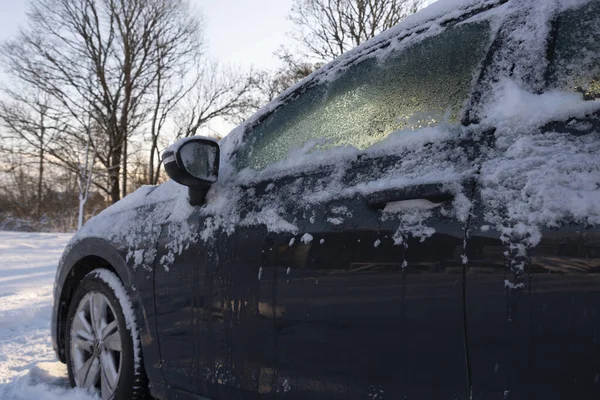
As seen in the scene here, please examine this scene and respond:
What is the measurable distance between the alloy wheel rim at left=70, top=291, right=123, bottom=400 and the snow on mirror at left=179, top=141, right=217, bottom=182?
962 millimetres

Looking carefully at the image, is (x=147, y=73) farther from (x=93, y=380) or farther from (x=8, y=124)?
(x=93, y=380)

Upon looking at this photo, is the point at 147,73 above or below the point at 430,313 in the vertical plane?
above

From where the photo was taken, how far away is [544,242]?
3.29 ft

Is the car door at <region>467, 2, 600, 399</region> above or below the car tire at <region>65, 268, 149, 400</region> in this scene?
above

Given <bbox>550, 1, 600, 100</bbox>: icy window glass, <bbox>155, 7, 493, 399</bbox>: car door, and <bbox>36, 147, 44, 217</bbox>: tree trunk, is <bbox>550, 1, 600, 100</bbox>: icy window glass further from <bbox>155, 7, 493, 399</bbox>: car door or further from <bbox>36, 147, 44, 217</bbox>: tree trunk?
<bbox>36, 147, 44, 217</bbox>: tree trunk

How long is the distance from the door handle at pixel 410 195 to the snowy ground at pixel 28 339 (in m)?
2.05

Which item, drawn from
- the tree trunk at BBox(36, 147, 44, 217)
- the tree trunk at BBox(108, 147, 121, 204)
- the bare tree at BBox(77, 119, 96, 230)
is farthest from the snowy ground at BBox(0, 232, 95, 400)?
the tree trunk at BBox(36, 147, 44, 217)

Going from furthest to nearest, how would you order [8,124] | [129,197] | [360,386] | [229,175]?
[8,124], [129,197], [229,175], [360,386]

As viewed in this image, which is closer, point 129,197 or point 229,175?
point 229,175

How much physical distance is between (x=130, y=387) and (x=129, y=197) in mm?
1015

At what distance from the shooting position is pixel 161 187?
2.46m

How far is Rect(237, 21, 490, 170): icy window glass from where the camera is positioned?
4.62 feet

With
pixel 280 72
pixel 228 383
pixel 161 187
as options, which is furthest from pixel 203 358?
pixel 280 72

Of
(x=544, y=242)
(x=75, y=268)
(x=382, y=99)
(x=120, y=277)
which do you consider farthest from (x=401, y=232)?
(x=75, y=268)
